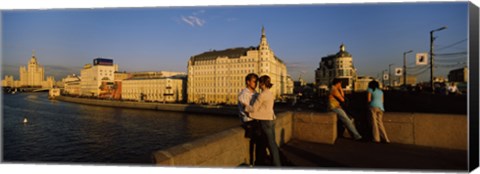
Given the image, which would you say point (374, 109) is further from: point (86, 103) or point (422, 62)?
point (86, 103)

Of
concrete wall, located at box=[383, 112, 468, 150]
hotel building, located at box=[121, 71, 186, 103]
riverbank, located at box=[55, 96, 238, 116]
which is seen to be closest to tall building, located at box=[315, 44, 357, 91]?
riverbank, located at box=[55, 96, 238, 116]

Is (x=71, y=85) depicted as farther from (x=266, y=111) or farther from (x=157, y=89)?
(x=266, y=111)

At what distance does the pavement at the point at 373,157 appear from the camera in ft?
11.6

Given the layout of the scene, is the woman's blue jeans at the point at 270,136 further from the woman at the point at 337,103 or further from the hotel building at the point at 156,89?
the hotel building at the point at 156,89

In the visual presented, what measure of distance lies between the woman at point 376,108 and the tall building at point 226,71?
52.9 metres

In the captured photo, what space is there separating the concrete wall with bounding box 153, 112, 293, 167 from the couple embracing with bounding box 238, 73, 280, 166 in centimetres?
20

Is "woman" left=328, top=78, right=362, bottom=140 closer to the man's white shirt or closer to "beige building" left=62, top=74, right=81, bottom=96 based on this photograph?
the man's white shirt

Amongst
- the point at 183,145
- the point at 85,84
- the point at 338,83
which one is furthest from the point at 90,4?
the point at 85,84

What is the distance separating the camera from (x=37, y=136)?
2295cm

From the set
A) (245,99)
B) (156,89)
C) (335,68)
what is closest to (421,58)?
(245,99)

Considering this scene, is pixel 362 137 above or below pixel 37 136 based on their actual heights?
above

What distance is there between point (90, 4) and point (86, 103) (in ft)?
Result: 245

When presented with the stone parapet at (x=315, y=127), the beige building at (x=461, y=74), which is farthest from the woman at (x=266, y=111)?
the beige building at (x=461, y=74)

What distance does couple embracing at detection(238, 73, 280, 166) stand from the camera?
2932mm
